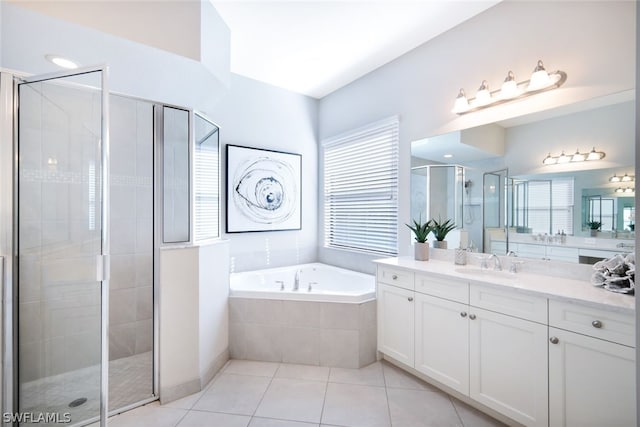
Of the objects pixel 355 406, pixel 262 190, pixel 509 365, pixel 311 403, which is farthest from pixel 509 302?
pixel 262 190

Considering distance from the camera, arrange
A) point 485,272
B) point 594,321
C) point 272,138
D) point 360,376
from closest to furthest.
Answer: point 594,321, point 485,272, point 360,376, point 272,138

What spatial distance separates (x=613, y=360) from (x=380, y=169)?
2.31m

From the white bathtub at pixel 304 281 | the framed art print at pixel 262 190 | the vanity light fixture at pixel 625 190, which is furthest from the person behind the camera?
the framed art print at pixel 262 190

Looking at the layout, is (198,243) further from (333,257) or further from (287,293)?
(333,257)

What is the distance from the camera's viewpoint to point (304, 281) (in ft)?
11.2

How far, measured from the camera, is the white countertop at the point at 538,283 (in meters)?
1.35

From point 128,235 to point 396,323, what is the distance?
236 centimetres

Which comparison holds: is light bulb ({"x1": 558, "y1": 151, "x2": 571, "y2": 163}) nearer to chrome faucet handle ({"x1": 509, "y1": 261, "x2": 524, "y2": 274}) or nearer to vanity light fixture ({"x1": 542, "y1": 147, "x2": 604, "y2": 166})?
vanity light fixture ({"x1": 542, "y1": 147, "x2": 604, "y2": 166})

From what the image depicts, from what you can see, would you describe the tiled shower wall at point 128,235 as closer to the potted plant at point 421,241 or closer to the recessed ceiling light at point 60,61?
the recessed ceiling light at point 60,61

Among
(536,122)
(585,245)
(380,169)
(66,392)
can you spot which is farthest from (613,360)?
(66,392)

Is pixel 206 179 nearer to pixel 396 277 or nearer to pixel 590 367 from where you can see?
pixel 396 277

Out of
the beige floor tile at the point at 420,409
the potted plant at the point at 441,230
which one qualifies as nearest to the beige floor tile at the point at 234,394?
the beige floor tile at the point at 420,409

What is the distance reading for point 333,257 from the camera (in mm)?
3723

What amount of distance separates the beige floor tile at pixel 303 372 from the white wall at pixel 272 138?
129 cm
